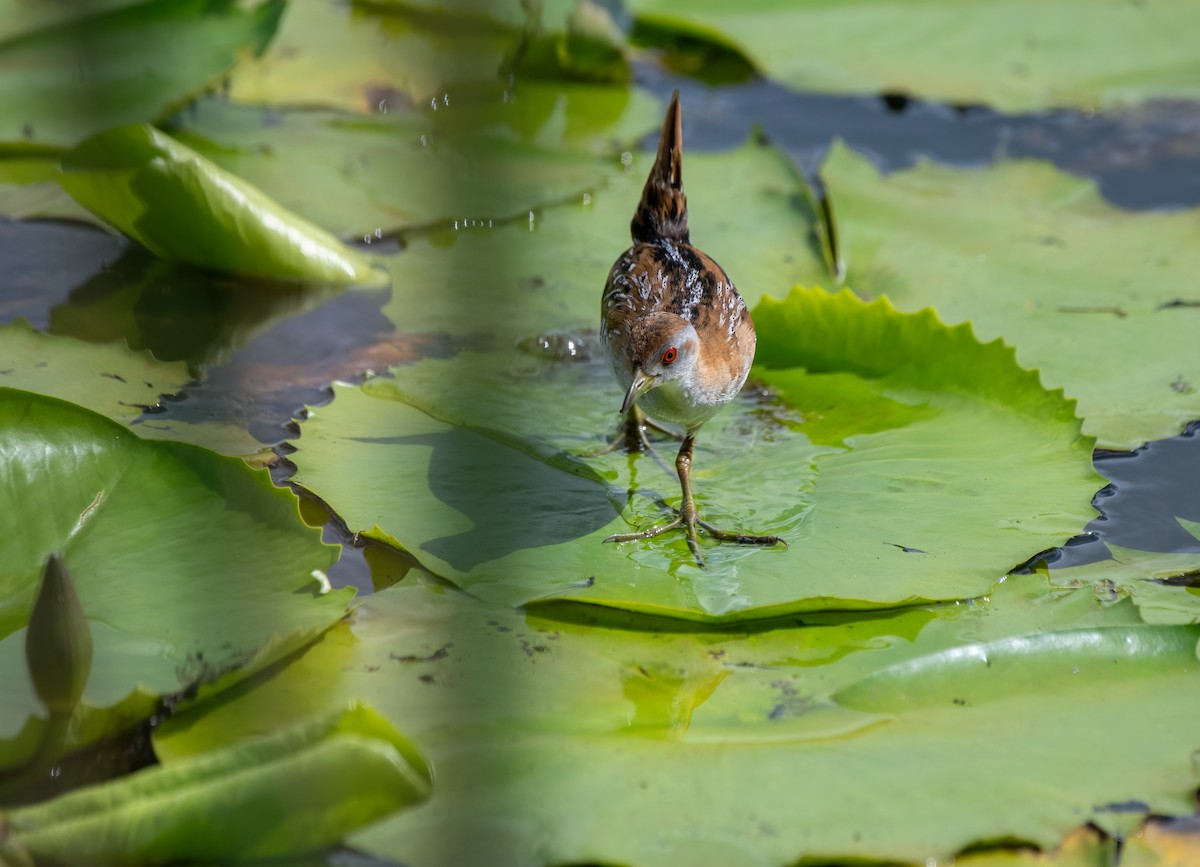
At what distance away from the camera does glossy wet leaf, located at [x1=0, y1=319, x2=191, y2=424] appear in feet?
12.9

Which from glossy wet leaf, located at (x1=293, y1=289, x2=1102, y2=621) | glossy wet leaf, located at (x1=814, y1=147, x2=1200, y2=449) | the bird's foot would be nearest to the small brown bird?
the bird's foot

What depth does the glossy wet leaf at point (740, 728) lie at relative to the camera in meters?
2.61

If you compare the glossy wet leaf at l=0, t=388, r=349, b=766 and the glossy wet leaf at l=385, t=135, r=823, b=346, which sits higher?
the glossy wet leaf at l=385, t=135, r=823, b=346

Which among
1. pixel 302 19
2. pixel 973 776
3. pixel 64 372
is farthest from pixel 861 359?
pixel 302 19

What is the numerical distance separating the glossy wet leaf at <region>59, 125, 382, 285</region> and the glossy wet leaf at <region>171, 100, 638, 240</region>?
16.2 inches

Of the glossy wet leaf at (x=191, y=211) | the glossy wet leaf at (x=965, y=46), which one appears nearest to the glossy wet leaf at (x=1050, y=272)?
the glossy wet leaf at (x=965, y=46)

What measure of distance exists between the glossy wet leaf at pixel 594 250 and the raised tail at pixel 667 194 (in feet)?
1.47

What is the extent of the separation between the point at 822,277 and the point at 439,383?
5.51 feet

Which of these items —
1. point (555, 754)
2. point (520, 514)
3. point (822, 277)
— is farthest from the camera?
point (822, 277)

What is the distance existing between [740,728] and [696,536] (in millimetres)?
778

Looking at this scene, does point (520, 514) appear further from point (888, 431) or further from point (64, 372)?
point (64, 372)

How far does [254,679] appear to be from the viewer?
9.66ft

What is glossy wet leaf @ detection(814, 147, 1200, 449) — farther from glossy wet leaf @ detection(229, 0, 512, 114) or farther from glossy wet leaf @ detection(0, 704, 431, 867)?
glossy wet leaf @ detection(0, 704, 431, 867)

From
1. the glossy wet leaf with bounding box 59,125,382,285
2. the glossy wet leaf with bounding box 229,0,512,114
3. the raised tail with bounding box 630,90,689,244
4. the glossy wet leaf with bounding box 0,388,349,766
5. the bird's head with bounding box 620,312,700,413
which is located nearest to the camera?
the glossy wet leaf with bounding box 0,388,349,766
